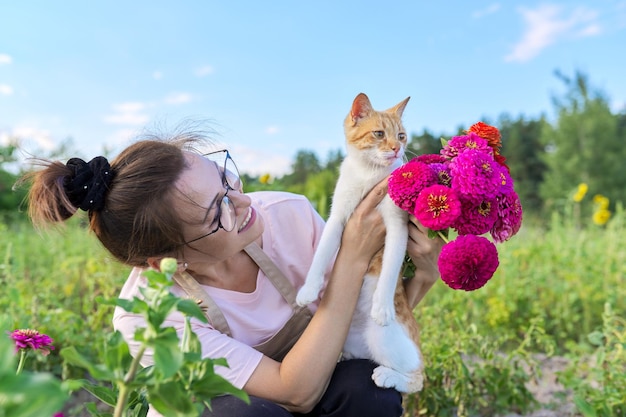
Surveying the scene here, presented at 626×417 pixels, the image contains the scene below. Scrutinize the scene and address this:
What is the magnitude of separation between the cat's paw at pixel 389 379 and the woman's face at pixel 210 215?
539 mm

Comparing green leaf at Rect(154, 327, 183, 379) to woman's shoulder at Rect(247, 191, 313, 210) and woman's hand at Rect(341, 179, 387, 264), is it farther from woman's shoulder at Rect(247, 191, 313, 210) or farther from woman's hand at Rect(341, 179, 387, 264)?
woman's shoulder at Rect(247, 191, 313, 210)

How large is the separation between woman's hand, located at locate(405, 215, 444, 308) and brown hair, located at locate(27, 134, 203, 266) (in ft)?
2.14

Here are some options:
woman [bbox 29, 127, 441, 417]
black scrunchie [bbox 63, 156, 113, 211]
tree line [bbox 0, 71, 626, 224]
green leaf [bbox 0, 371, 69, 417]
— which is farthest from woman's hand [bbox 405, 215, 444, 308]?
tree line [bbox 0, 71, 626, 224]

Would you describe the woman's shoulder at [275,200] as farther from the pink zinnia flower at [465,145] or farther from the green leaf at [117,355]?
the green leaf at [117,355]

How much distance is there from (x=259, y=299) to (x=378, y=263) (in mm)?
383

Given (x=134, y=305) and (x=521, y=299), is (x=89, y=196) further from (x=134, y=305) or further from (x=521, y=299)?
(x=521, y=299)

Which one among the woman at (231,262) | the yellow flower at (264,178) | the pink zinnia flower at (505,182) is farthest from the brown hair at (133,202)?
the yellow flower at (264,178)

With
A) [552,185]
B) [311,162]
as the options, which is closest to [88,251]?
[311,162]

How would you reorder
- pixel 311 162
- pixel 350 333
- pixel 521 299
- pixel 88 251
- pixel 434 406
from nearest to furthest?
pixel 350 333 < pixel 434 406 < pixel 521 299 < pixel 88 251 < pixel 311 162

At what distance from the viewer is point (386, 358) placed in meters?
1.63

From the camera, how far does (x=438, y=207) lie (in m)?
1.29

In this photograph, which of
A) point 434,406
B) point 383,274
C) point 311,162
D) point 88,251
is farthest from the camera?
point 311,162

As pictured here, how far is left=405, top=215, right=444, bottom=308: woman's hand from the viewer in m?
1.56

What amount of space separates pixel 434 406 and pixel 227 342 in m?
1.06
